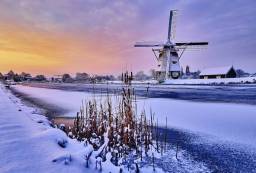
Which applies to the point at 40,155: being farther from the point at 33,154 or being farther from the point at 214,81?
the point at 214,81

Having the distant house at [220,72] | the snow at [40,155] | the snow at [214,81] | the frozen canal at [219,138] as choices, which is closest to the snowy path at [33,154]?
the snow at [40,155]

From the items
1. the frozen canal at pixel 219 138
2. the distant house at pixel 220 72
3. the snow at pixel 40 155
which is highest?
the distant house at pixel 220 72

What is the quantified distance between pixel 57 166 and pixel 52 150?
1.78ft

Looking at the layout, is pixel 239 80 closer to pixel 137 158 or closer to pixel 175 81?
pixel 175 81

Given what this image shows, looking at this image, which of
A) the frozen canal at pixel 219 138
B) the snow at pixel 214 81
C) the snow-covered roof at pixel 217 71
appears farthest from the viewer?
the snow-covered roof at pixel 217 71

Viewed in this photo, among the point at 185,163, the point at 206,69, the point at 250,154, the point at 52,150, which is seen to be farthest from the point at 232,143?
the point at 206,69

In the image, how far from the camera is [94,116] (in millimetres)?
7883

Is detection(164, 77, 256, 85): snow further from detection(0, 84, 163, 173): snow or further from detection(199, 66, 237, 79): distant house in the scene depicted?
detection(0, 84, 163, 173): snow

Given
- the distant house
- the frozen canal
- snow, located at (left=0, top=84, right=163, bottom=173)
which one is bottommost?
the frozen canal

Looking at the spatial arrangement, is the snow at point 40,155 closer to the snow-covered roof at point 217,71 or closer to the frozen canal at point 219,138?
the frozen canal at point 219,138

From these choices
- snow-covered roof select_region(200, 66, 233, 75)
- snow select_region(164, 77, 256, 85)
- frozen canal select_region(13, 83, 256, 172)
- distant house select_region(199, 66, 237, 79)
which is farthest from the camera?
snow-covered roof select_region(200, 66, 233, 75)

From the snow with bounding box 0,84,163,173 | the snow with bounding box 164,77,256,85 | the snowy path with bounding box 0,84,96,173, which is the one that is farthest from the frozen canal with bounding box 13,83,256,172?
the snow with bounding box 164,77,256,85

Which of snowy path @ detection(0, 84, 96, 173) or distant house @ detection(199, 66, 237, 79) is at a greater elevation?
distant house @ detection(199, 66, 237, 79)

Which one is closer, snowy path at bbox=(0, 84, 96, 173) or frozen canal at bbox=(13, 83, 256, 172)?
snowy path at bbox=(0, 84, 96, 173)
